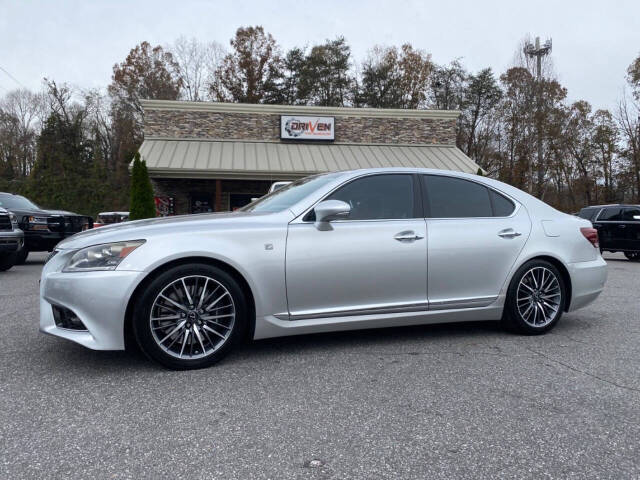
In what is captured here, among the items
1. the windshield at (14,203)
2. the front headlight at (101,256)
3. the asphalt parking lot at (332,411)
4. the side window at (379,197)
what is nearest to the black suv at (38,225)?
the windshield at (14,203)

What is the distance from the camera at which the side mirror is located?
349 centimetres

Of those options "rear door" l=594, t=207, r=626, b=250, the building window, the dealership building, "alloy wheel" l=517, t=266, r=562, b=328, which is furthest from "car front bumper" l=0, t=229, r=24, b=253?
"rear door" l=594, t=207, r=626, b=250

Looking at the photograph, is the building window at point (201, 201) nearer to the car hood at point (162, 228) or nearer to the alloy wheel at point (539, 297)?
the car hood at point (162, 228)

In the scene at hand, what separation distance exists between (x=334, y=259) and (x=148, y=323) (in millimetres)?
1391

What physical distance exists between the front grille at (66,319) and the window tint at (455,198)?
2.84 m

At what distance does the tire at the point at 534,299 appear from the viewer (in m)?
4.21

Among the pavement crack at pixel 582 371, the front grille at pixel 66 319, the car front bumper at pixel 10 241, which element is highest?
the car front bumper at pixel 10 241

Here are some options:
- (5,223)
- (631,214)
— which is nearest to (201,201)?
(5,223)

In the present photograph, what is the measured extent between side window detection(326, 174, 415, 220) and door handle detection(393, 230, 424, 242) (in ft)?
0.58

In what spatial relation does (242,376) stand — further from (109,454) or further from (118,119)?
(118,119)

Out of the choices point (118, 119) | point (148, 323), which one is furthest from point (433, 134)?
point (118, 119)

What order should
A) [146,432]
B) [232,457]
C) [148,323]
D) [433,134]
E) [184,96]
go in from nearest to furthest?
[232,457] → [146,432] → [148,323] → [433,134] → [184,96]

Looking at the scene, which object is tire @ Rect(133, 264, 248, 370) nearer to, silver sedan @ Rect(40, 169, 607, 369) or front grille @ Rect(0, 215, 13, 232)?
silver sedan @ Rect(40, 169, 607, 369)

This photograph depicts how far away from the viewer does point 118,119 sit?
3931 centimetres
